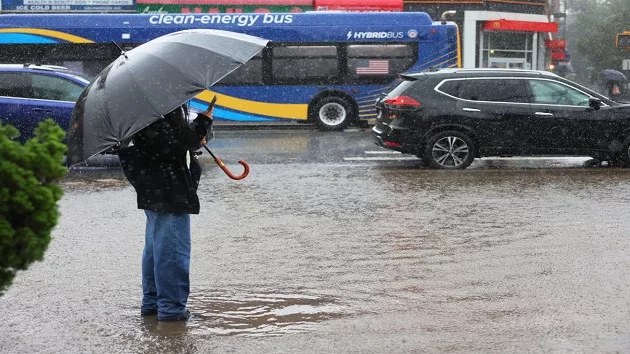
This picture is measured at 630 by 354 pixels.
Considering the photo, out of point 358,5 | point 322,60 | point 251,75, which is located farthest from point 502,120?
point 358,5

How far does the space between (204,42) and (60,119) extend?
9658 mm

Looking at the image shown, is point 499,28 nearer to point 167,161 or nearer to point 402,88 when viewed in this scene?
point 402,88

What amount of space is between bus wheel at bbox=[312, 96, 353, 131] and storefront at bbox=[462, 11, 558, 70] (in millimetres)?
12595

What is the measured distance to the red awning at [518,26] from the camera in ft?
118

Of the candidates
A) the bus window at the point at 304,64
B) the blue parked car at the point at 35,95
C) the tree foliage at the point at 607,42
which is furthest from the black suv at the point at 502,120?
the tree foliage at the point at 607,42

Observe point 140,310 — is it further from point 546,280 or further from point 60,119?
point 60,119

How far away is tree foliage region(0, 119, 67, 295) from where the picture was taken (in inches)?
154

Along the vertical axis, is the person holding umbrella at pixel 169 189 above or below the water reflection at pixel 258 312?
above

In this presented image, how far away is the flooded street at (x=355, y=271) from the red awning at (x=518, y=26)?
920 inches

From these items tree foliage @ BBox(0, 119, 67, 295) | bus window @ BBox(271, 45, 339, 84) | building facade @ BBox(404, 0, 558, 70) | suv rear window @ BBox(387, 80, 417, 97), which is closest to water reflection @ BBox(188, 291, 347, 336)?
tree foliage @ BBox(0, 119, 67, 295)

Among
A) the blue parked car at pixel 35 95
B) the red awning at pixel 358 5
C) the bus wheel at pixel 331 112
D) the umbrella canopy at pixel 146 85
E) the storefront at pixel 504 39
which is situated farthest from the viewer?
the storefront at pixel 504 39

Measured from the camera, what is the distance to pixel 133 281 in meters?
7.28

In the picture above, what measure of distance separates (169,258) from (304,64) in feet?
60.7

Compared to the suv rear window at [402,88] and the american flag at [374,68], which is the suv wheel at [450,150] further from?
the american flag at [374,68]
